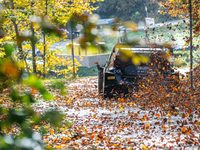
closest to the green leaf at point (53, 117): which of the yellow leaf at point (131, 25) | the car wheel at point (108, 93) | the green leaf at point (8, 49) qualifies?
the green leaf at point (8, 49)

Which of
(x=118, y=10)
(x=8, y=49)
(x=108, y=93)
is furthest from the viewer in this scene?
(x=108, y=93)

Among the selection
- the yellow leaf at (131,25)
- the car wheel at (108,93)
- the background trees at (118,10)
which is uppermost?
the background trees at (118,10)

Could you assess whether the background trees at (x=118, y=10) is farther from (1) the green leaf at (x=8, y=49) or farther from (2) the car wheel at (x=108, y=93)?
(2) the car wheel at (x=108, y=93)

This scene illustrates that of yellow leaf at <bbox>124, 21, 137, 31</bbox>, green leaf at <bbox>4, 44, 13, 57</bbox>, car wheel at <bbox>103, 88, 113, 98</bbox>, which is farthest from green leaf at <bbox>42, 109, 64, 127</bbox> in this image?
car wheel at <bbox>103, 88, 113, 98</bbox>

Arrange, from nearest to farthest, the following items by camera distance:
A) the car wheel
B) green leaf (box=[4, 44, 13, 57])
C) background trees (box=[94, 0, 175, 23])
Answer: green leaf (box=[4, 44, 13, 57]) < background trees (box=[94, 0, 175, 23]) < the car wheel

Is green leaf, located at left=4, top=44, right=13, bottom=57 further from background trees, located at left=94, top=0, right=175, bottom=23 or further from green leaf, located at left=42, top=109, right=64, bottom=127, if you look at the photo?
background trees, located at left=94, top=0, right=175, bottom=23

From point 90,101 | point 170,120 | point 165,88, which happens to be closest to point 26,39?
point 170,120

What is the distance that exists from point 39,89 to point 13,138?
199 millimetres

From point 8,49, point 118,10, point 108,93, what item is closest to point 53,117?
point 8,49

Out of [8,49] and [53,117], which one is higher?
[8,49]

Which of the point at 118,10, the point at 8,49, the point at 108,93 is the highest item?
the point at 118,10

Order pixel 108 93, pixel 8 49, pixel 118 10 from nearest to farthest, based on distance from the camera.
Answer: pixel 8 49
pixel 118 10
pixel 108 93

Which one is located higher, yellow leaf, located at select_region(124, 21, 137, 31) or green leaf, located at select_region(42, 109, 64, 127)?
yellow leaf, located at select_region(124, 21, 137, 31)

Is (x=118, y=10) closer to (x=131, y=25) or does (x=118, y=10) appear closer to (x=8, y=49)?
(x=131, y=25)
